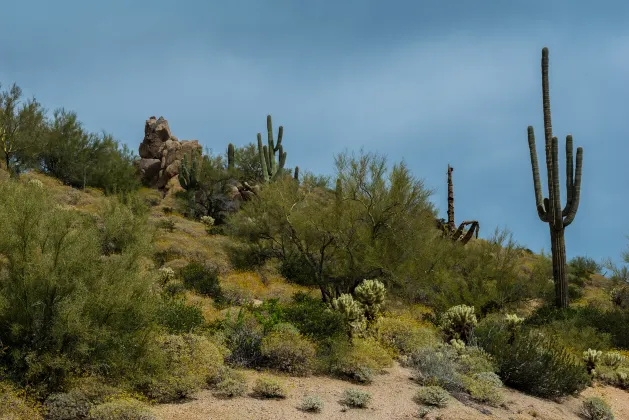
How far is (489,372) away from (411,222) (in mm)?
7386

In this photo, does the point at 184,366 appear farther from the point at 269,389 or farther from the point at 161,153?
the point at 161,153

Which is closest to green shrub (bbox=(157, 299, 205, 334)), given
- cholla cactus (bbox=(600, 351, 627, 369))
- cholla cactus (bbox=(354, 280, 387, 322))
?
cholla cactus (bbox=(354, 280, 387, 322))

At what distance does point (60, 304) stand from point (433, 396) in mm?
6049

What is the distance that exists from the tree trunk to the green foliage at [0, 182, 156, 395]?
53.1 feet

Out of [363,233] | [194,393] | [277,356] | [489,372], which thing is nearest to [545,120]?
[363,233]

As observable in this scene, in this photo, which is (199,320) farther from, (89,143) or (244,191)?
(89,143)

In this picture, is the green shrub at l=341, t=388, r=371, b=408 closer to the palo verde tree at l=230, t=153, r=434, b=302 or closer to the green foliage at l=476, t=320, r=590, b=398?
the green foliage at l=476, t=320, r=590, b=398

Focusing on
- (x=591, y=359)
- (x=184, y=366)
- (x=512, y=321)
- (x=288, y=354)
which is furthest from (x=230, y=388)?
(x=591, y=359)

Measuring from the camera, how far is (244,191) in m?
36.8

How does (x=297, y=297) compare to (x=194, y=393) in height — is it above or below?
above

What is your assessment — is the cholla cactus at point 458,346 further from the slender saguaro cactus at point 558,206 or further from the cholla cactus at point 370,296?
the slender saguaro cactus at point 558,206

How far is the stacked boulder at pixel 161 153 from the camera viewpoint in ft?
149

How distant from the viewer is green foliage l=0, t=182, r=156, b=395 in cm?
752

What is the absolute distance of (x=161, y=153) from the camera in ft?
157
